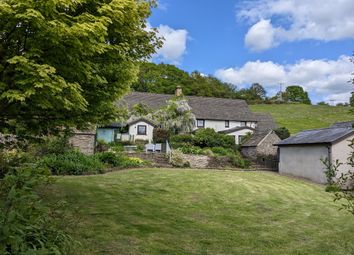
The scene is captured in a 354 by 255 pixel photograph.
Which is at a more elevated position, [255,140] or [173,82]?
[173,82]

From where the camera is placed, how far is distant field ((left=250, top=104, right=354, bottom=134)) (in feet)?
204

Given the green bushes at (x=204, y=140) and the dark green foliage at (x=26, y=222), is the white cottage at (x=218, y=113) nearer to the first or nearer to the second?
the green bushes at (x=204, y=140)

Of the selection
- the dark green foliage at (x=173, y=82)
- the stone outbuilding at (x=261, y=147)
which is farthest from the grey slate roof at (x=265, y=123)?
the dark green foliage at (x=173, y=82)

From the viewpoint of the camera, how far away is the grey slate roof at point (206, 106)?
154 feet

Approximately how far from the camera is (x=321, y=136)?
24.8m

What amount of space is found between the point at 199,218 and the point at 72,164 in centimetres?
1093

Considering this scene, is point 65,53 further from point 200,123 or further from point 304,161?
point 200,123

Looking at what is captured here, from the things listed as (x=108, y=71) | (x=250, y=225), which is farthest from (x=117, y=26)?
(x=250, y=225)

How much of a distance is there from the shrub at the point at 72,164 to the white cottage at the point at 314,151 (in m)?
13.8

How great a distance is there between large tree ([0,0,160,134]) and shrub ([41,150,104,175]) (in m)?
9.63

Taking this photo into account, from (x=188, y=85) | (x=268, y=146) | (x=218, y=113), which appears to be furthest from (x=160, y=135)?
(x=188, y=85)

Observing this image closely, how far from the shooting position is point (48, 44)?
22.1 feet

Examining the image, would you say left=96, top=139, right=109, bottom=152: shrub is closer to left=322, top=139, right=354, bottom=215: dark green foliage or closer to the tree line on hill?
left=322, top=139, right=354, bottom=215: dark green foliage

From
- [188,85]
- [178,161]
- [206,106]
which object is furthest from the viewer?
[188,85]
